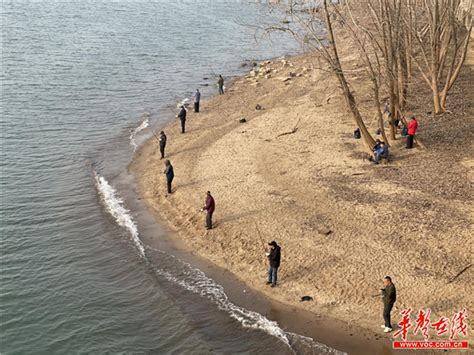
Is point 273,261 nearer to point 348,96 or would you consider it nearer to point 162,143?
point 348,96

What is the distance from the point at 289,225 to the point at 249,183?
13.1ft

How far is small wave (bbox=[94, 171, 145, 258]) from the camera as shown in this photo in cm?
2138

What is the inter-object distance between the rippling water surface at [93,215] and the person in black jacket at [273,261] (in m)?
1.43

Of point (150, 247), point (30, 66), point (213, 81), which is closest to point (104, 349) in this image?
point (150, 247)

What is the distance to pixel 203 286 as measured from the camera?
1788 cm

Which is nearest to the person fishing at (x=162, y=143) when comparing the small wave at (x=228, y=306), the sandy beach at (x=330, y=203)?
the sandy beach at (x=330, y=203)

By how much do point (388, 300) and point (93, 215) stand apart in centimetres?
1347

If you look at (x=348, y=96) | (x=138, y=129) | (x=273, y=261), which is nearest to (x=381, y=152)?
(x=348, y=96)

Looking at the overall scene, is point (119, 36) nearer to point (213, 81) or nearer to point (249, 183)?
point (213, 81)

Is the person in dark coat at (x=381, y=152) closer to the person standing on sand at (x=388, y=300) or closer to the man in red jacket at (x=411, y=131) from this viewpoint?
the man in red jacket at (x=411, y=131)

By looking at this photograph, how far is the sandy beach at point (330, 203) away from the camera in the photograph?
16.7 m

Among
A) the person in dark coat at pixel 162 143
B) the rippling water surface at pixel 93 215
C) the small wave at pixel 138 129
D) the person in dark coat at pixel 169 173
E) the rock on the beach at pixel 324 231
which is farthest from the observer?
the small wave at pixel 138 129

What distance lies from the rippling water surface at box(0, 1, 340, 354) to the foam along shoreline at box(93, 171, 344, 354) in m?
0.05

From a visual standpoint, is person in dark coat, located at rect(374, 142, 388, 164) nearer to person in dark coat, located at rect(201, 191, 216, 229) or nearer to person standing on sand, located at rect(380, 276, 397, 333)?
person in dark coat, located at rect(201, 191, 216, 229)
